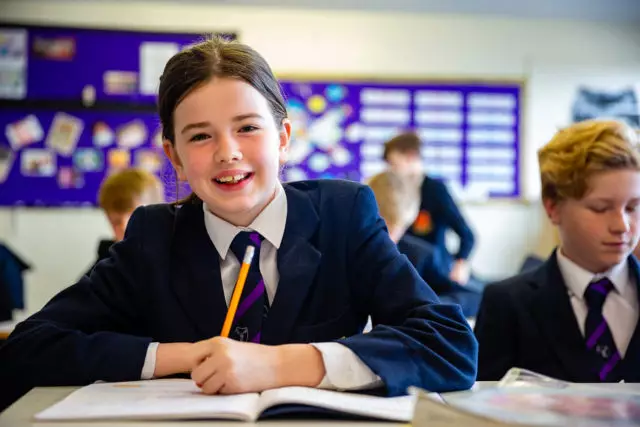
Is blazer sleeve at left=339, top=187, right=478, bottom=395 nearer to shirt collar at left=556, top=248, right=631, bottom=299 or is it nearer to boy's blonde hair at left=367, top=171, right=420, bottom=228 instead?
shirt collar at left=556, top=248, right=631, bottom=299

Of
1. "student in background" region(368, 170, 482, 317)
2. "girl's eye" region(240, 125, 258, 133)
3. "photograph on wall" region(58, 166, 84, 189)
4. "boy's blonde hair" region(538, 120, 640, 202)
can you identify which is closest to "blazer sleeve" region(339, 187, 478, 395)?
"girl's eye" region(240, 125, 258, 133)

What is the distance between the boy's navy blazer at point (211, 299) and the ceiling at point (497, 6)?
4.67 m

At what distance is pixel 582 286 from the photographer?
63.1 inches

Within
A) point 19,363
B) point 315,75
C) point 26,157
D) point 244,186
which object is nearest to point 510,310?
point 244,186

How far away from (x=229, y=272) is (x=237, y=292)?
114 millimetres

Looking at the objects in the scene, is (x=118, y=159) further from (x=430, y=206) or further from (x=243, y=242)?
(x=243, y=242)

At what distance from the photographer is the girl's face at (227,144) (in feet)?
3.87

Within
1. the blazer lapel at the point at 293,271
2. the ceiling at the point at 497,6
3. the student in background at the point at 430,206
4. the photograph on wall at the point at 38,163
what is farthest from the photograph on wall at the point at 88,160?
the blazer lapel at the point at 293,271

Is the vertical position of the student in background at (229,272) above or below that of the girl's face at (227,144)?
below

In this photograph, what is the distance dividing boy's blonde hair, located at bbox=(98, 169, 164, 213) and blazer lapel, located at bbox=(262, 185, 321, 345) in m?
1.96

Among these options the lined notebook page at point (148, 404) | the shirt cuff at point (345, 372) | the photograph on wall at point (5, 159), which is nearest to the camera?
the lined notebook page at point (148, 404)

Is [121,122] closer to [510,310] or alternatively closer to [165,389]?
[510,310]

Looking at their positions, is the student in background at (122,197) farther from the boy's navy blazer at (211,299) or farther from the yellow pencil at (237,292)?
the yellow pencil at (237,292)

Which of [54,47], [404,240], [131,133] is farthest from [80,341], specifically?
[54,47]
